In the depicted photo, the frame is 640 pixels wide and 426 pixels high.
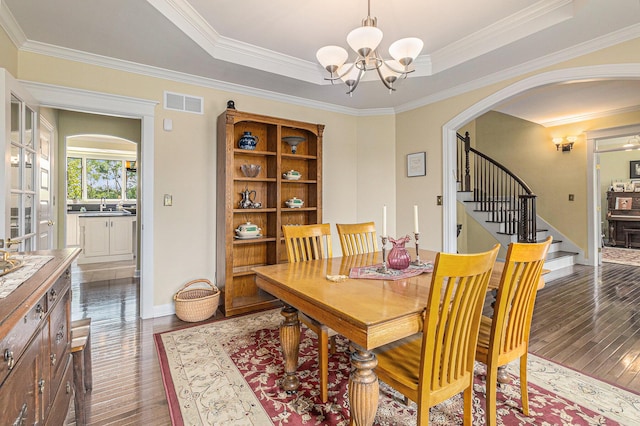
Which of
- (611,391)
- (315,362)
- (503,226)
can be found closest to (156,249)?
(315,362)

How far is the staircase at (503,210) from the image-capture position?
491 centimetres

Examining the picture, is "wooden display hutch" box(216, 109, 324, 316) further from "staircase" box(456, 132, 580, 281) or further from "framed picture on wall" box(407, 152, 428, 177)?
"staircase" box(456, 132, 580, 281)

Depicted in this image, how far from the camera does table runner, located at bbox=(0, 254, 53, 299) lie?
0.92m

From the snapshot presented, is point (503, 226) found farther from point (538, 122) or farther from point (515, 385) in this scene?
point (515, 385)

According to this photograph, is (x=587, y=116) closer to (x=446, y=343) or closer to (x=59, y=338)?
(x=446, y=343)

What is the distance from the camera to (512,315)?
5.33ft

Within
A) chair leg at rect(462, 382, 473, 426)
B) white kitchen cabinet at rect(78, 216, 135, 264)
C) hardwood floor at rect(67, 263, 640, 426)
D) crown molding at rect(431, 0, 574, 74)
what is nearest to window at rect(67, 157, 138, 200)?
white kitchen cabinet at rect(78, 216, 135, 264)

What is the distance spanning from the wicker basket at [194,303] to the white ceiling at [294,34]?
2308 mm

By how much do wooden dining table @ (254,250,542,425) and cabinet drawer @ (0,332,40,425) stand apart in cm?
102

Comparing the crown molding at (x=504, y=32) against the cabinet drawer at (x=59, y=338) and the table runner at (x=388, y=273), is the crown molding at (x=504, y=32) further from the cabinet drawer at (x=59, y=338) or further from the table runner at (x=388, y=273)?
the cabinet drawer at (x=59, y=338)

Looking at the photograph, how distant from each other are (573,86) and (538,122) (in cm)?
207

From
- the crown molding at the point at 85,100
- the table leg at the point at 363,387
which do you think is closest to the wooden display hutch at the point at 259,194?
the crown molding at the point at 85,100

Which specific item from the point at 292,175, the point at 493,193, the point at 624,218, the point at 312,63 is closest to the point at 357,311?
the point at 292,175

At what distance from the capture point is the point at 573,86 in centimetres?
418
